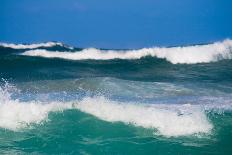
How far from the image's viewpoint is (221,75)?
60.2 ft

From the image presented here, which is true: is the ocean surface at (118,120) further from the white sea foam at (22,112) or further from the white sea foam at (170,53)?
the white sea foam at (170,53)

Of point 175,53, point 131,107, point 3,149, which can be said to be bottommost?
point 3,149

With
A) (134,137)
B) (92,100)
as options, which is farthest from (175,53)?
(134,137)

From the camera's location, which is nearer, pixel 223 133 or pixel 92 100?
pixel 223 133

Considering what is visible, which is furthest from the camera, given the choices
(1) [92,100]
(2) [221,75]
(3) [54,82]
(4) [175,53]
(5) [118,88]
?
(4) [175,53]

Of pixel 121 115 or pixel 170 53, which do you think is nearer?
pixel 121 115

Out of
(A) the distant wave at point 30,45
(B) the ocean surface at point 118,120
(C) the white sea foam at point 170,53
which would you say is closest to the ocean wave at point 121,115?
(B) the ocean surface at point 118,120

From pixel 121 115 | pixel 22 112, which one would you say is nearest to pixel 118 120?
pixel 121 115

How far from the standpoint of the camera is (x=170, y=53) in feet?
96.1

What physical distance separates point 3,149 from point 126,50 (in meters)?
26.3

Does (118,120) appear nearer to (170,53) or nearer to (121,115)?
(121,115)

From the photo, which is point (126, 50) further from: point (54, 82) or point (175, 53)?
point (54, 82)

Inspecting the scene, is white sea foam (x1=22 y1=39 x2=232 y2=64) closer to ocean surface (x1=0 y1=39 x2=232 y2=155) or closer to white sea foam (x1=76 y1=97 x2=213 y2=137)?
ocean surface (x1=0 y1=39 x2=232 y2=155)

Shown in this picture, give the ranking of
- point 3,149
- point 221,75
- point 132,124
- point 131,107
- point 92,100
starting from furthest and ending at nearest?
point 221,75 < point 92,100 < point 131,107 < point 132,124 < point 3,149
